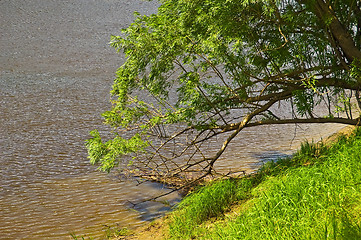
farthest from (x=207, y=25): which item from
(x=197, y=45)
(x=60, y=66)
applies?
(x=60, y=66)

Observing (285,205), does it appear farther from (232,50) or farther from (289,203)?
(232,50)

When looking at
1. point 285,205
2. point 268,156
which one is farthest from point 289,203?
point 268,156

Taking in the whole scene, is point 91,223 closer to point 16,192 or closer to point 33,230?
point 33,230

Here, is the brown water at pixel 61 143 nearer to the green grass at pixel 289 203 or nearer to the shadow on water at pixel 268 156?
the shadow on water at pixel 268 156

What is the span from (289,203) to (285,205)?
0.08m

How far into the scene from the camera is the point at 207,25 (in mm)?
5457

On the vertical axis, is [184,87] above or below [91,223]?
above

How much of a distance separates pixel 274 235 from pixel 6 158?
622 cm

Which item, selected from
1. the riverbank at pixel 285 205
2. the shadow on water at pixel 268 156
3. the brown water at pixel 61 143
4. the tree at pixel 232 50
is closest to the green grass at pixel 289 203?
the riverbank at pixel 285 205

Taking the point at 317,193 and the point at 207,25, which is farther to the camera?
the point at 207,25

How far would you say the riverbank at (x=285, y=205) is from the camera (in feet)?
11.5

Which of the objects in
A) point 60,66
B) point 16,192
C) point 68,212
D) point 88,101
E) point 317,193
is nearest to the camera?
point 317,193

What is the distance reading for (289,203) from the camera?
4168 millimetres

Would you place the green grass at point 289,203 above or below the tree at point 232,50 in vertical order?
below
